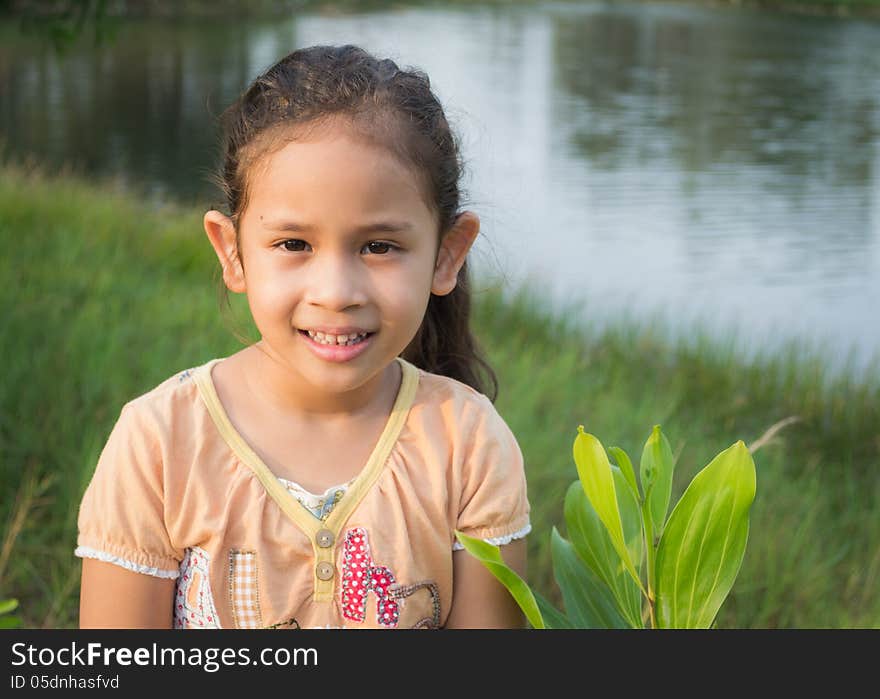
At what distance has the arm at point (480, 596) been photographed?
1562mm

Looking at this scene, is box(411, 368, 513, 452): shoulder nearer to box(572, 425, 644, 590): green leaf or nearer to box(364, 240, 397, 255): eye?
box(364, 240, 397, 255): eye

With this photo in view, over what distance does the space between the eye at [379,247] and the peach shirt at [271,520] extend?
0.26 m

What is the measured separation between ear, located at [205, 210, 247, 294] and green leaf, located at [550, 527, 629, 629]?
55cm

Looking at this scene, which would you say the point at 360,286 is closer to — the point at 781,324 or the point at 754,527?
the point at 754,527

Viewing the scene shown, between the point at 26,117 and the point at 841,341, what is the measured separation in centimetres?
869

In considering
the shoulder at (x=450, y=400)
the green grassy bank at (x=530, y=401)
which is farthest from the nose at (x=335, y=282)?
the green grassy bank at (x=530, y=401)

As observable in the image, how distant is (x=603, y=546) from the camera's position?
136cm

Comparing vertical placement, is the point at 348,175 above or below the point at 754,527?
above

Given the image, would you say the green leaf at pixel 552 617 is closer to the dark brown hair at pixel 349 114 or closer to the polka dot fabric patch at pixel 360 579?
the polka dot fabric patch at pixel 360 579

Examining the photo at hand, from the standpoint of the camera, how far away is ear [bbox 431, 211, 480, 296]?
1.58 metres

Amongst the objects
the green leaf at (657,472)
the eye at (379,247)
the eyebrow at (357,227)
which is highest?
the eyebrow at (357,227)

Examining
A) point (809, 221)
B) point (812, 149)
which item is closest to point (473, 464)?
point (809, 221)

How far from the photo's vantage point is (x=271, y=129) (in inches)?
57.4

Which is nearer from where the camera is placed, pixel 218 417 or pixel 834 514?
pixel 218 417
